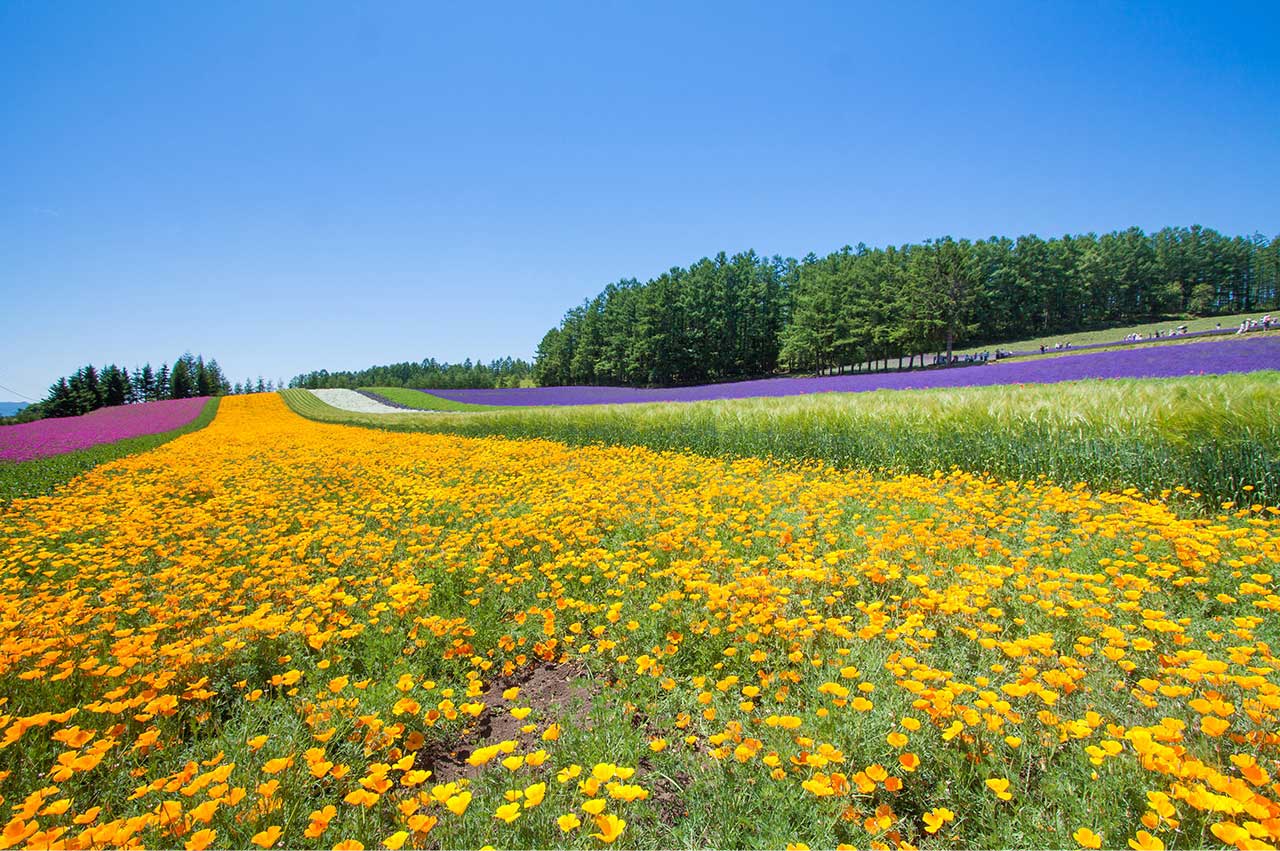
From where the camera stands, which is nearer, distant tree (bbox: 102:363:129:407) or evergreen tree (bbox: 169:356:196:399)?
distant tree (bbox: 102:363:129:407)

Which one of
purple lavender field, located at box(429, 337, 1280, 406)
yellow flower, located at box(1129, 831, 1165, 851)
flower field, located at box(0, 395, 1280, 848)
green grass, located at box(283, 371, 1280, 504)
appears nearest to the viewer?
yellow flower, located at box(1129, 831, 1165, 851)

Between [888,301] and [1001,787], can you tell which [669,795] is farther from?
[888,301]

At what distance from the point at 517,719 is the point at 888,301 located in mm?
65241

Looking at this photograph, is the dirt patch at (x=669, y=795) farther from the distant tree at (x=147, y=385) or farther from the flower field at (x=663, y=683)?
the distant tree at (x=147, y=385)

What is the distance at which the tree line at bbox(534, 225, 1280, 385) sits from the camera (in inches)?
2286

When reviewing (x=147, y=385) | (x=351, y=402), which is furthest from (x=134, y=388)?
(x=351, y=402)

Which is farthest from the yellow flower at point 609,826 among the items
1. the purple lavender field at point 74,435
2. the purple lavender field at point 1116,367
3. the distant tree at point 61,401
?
the distant tree at point 61,401

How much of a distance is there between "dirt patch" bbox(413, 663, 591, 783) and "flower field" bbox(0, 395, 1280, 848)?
2cm

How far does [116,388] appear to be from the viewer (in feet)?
246

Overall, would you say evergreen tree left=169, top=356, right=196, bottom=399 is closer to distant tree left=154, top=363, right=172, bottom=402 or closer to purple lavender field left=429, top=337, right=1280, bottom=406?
distant tree left=154, top=363, right=172, bottom=402

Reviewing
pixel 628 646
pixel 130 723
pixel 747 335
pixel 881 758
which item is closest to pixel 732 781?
pixel 881 758

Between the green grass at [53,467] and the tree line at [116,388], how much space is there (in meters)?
60.6

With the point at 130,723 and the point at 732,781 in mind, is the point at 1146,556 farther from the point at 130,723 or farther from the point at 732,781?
the point at 130,723

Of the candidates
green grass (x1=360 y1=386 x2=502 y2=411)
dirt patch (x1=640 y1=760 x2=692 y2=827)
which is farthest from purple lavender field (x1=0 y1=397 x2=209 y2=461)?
dirt patch (x1=640 y1=760 x2=692 y2=827)
